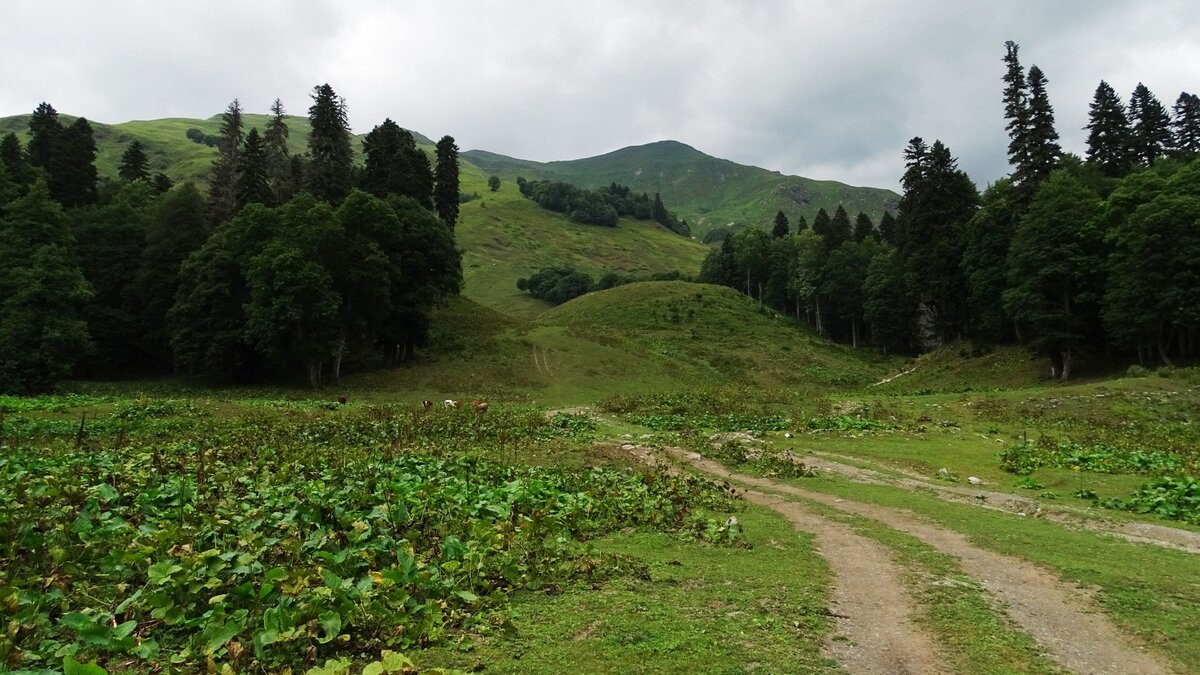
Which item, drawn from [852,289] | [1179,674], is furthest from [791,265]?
[1179,674]

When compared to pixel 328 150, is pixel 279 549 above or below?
below

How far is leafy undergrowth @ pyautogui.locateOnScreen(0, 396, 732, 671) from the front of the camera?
5527mm

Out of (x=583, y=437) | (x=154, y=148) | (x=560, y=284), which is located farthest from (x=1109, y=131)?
(x=154, y=148)

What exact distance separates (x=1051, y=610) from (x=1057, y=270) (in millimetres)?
49731

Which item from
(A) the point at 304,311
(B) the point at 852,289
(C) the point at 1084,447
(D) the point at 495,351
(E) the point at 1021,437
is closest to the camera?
(C) the point at 1084,447

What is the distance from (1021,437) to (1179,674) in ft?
80.8

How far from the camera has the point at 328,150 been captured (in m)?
62.3

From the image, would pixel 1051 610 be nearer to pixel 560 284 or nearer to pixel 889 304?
pixel 889 304

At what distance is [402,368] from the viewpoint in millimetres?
53406

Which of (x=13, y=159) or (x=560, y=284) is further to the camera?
(x=560, y=284)

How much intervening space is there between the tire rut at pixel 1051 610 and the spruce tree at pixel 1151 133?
7056 cm

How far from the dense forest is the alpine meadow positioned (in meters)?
0.32

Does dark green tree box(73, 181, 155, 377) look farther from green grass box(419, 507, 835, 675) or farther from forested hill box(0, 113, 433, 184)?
forested hill box(0, 113, 433, 184)

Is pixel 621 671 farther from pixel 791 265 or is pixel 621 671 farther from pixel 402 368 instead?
pixel 791 265
